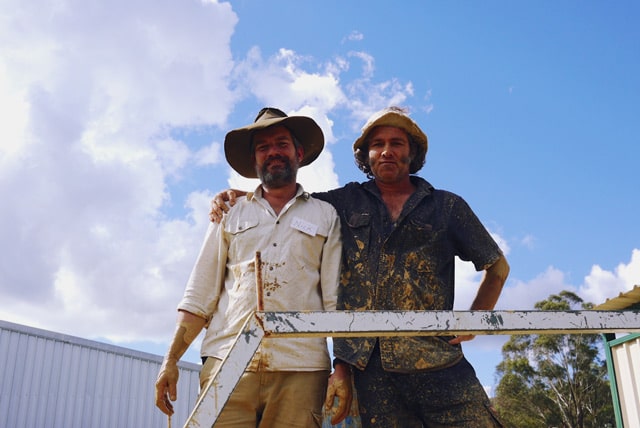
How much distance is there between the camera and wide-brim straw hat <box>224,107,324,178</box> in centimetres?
328

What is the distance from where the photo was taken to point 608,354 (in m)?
7.53

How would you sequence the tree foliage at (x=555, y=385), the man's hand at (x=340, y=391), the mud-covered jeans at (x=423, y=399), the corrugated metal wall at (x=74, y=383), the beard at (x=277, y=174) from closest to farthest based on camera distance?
1. the mud-covered jeans at (x=423, y=399)
2. the man's hand at (x=340, y=391)
3. the beard at (x=277, y=174)
4. the corrugated metal wall at (x=74, y=383)
5. the tree foliage at (x=555, y=385)

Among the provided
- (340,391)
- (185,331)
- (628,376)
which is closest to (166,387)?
(185,331)

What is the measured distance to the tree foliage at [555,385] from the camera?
26438mm

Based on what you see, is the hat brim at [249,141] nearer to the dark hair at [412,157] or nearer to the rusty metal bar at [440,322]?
the dark hair at [412,157]

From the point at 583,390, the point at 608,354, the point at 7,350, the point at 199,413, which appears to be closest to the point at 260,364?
the point at 199,413

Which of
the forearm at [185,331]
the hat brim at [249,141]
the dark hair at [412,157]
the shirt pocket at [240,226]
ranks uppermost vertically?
the hat brim at [249,141]

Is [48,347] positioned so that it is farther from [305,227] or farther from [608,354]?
Result: [305,227]

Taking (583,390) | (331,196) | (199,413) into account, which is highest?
(583,390)

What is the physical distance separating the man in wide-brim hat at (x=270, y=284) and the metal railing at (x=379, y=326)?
3.31 ft

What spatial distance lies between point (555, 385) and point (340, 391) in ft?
89.4

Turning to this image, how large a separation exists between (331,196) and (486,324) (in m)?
1.59

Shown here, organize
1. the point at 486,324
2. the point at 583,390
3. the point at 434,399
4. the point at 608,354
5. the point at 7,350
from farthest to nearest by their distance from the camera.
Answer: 1. the point at 583,390
2. the point at 7,350
3. the point at 608,354
4. the point at 434,399
5. the point at 486,324

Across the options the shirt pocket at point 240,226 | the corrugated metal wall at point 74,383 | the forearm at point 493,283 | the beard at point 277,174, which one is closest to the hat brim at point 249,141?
the beard at point 277,174
